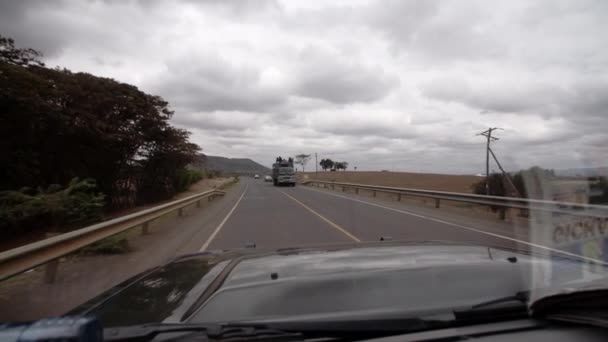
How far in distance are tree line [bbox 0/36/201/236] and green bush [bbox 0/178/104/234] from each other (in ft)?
0.29

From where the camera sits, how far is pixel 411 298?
2.49 metres

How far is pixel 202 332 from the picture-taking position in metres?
2.09

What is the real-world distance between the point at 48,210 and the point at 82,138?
326 inches

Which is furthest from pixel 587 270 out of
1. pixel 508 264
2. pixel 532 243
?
pixel 532 243

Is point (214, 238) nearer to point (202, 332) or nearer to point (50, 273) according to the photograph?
point (50, 273)

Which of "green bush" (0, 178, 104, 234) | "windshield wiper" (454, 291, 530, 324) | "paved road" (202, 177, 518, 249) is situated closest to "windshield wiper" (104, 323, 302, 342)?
"windshield wiper" (454, 291, 530, 324)

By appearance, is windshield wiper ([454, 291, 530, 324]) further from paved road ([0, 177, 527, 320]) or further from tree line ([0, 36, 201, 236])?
tree line ([0, 36, 201, 236])

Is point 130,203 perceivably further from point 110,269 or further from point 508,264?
point 508,264

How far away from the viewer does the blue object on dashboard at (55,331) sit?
175cm

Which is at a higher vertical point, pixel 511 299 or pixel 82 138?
pixel 82 138

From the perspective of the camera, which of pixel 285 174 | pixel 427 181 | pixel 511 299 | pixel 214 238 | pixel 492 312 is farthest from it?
pixel 427 181

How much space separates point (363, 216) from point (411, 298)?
1372 cm

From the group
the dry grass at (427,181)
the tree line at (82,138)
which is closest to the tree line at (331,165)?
the dry grass at (427,181)

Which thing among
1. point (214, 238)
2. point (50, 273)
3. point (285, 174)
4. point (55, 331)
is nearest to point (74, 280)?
point (50, 273)
